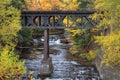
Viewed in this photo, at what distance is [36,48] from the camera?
5053 centimetres

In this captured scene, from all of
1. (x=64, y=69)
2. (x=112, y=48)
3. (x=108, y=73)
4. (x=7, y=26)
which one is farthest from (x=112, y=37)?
(x=64, y=69)

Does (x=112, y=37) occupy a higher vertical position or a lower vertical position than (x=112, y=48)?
higher

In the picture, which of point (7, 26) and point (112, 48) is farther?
point (7, 26)

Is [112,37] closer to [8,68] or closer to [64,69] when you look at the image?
[64,69]

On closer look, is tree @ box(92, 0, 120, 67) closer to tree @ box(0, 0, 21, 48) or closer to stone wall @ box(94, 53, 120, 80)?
stone wall @ box(94, 53, 120, 80)

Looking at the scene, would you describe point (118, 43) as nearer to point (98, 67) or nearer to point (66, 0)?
point (98, 67)

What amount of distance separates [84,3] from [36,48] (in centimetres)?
1048

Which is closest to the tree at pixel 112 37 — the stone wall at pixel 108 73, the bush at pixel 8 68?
the stone wall at pixel 108 73

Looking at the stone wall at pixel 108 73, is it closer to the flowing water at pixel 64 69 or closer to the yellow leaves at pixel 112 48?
the flowing water at pixel 64 69

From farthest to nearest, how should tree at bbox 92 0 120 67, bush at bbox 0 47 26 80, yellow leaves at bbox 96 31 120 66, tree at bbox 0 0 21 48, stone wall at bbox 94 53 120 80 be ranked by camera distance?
tree at bbox 0 0 21 48 < stone wall at bbox 94 53 120 80 < tree at bbox 92 0 120 67 < yellow leaves at bbox 96 31 120 66 < bush at bbox 0 47 26 80

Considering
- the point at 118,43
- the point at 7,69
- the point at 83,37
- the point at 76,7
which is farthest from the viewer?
the point at 76,7

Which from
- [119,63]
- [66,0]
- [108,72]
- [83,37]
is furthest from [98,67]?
[66,0]

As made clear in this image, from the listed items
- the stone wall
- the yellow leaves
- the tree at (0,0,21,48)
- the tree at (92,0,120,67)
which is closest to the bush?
the tree at (0,0,21,48)

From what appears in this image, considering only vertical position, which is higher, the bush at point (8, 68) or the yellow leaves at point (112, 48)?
the bush at point (8, 68)
